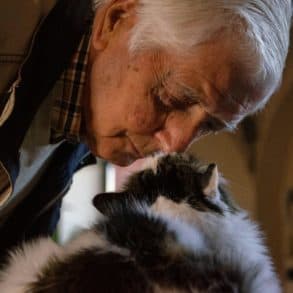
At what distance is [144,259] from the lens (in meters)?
0.65

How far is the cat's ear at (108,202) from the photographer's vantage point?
797mm

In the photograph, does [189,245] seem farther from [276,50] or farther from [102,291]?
[276,50]

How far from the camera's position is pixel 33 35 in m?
0.80

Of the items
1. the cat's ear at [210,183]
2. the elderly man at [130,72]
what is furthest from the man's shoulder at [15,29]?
the cat's ear at [210,183]

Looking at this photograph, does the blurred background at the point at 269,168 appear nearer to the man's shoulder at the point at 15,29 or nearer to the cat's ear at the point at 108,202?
the cat's ear at the point at 108,202

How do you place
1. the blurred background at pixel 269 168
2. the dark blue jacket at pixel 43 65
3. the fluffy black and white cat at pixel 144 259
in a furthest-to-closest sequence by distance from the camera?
the blurred background at pixel 269 168
the dark blue jacket at pixel 43 65
the fluffy black and white cat at pixel 144 259

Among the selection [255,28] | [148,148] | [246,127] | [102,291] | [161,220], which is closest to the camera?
[102,291]

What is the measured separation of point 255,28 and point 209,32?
2.6 inches

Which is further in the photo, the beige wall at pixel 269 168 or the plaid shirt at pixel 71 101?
the beige wall at pixel 269 168

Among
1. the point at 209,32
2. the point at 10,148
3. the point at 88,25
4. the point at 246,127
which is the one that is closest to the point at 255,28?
the point at 209,32

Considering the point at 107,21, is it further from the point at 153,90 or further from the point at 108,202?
the point at 108,202

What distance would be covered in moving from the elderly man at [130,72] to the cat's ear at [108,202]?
0.25 feet

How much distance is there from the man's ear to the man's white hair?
2 centimetres

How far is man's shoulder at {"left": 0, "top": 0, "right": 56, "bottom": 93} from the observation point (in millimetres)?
796
